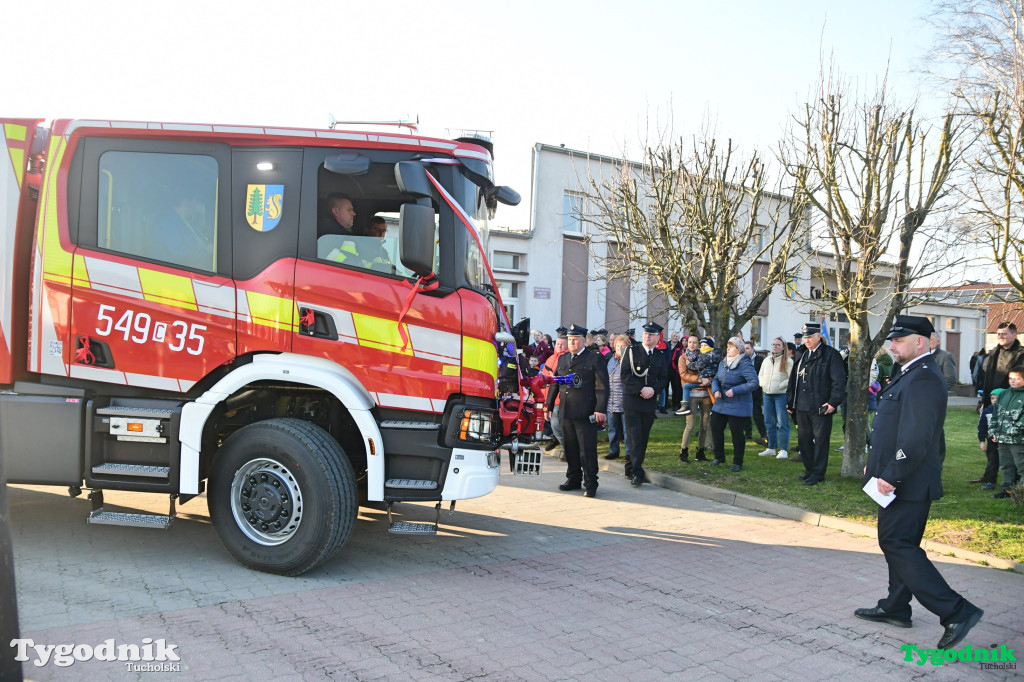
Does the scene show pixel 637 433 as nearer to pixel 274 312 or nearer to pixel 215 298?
pixel 274 312

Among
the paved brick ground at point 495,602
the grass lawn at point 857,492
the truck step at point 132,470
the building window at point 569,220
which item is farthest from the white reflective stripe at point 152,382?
the building window at point 569,220

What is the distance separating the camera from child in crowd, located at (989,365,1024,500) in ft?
28.5

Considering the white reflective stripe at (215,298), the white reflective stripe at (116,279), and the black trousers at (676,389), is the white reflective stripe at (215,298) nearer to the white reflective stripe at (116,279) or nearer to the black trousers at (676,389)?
the white reflective stripe at (116,279)

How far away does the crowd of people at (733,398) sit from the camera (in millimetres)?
9297

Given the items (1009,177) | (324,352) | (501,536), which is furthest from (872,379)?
(324,352)

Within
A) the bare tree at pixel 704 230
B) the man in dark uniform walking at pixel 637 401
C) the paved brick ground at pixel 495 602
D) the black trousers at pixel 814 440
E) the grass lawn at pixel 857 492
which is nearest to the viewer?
the paved brick ground at pixel 495 602

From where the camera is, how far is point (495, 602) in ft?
17.9

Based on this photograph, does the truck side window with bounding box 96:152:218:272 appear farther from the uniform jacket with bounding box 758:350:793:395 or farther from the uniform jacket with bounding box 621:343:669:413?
the uniform jacket with bounding box 758:350:793:395

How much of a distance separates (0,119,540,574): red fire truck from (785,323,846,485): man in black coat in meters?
5.66

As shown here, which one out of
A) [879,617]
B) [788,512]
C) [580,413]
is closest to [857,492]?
[788,512]

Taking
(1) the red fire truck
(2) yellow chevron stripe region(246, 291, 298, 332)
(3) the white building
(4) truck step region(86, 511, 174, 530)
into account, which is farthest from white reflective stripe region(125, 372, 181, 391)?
(3) the white building

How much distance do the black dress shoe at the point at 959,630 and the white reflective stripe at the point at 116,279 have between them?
5886 millimetres

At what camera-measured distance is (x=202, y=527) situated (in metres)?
7.16

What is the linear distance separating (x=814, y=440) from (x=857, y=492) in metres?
1.09
